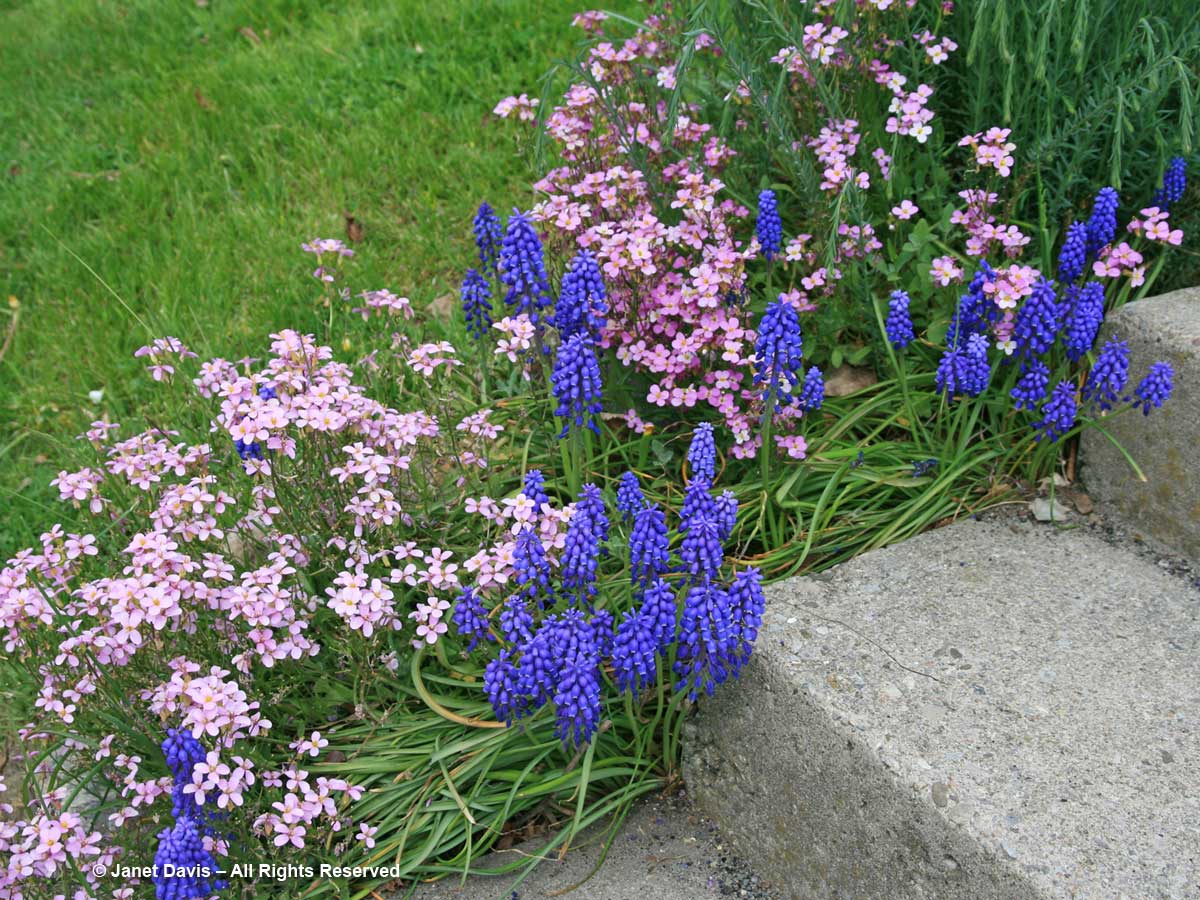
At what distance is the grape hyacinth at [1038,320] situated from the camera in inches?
112

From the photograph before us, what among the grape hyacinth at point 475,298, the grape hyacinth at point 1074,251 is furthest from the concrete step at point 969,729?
the grape hyacinth at point 475,298

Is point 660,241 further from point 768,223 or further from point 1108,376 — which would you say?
point 1108,376

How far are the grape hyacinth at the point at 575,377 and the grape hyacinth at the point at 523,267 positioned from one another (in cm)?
29

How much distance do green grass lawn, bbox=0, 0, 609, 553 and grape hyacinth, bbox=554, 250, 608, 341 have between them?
129cm

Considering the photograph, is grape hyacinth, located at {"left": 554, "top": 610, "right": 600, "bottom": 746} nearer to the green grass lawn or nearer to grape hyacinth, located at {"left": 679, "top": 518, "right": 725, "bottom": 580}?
grape hyacinth, located at {"left": 679, "top": 518, "right": 725, "bottom": 580}

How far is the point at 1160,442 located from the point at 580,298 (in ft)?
4.86

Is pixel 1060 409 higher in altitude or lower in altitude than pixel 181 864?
higher

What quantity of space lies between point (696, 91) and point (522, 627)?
2.08m

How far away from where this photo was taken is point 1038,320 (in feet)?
9.37

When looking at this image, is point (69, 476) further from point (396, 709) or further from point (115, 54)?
point (115, 54)

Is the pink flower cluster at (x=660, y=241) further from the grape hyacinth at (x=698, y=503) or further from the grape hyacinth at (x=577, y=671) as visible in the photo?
the grape hyacinth at (x=577, y=671)

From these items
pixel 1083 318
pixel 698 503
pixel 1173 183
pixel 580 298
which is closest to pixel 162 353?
pixel 580 298

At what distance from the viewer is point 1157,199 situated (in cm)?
313

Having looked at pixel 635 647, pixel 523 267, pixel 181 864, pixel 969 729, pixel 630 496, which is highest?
pixel 523 267
